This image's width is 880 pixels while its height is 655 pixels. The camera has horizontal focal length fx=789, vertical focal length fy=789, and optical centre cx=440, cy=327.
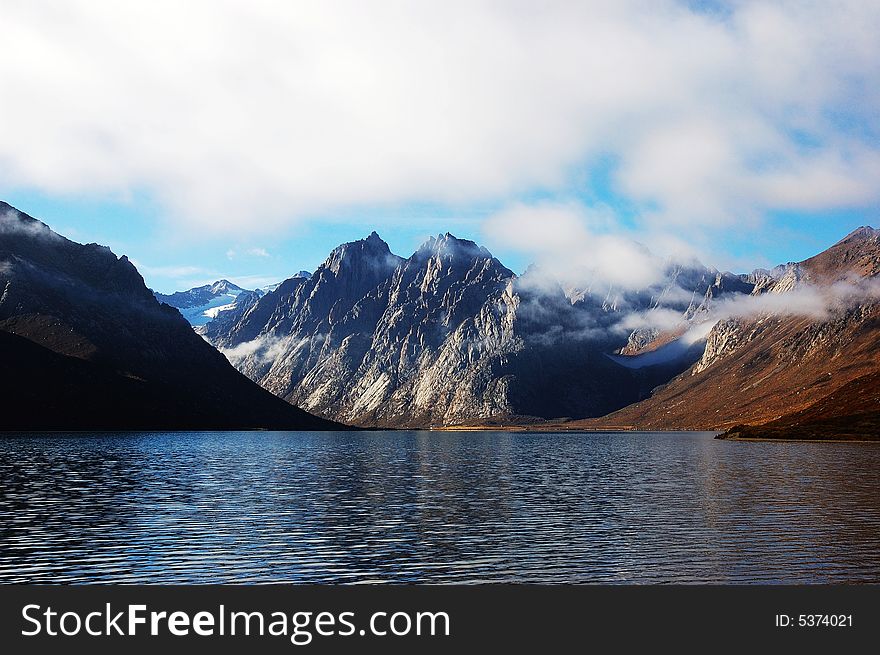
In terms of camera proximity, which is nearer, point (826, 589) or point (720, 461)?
point (826, 589)

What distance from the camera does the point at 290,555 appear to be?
187 feet

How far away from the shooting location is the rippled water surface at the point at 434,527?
51625 millimetres

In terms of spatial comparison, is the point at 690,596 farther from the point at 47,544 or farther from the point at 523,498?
the point at 523,498

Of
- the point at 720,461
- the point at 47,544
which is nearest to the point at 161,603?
the point at 47,544

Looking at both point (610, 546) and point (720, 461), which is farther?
point (720, 461)

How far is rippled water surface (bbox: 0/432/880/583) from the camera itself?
51.6 meters

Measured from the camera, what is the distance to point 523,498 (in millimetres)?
96625

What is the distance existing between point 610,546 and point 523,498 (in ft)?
118

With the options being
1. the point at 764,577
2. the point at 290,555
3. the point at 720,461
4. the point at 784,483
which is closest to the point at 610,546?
the point at 764,577

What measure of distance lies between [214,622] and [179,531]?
33742 millimetres

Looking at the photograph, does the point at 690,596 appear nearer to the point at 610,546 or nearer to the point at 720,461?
the point at 610,546

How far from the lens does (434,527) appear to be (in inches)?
2810

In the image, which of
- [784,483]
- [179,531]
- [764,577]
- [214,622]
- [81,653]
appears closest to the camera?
[81,653]

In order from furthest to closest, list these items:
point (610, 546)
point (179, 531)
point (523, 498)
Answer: point (523, 498)
point (179, 531)
point (610, 546)
